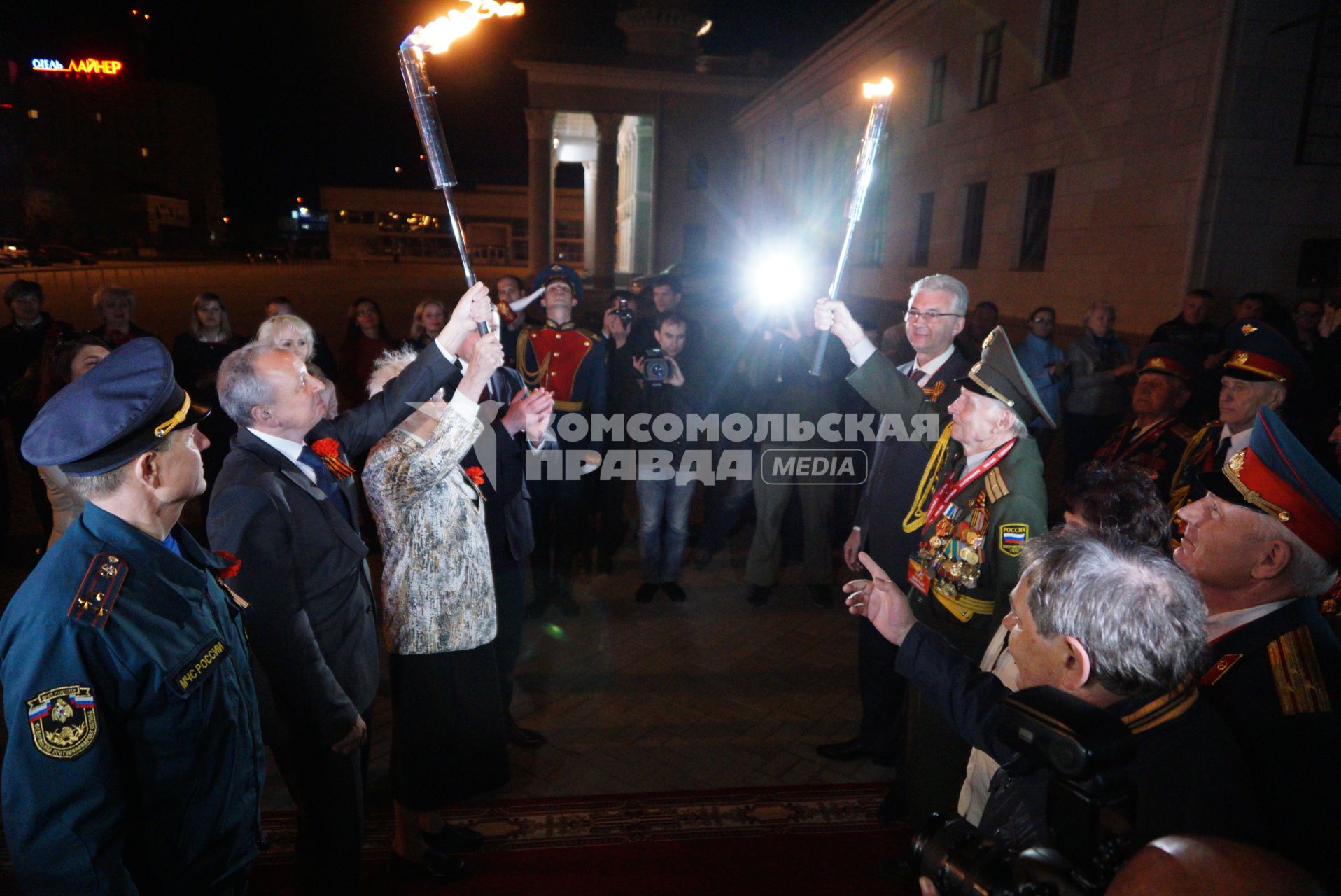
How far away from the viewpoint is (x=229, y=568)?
2061 millimetres

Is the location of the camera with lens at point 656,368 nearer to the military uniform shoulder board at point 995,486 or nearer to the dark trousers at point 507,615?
the dark trousers at point 507,615

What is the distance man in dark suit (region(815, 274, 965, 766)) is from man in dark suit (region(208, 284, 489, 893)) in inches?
92.7

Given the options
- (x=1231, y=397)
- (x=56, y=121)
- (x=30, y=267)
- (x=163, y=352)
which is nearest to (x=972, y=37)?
(x=1231, y=397)

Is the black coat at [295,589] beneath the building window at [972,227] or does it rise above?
beneath

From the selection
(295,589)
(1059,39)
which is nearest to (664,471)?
(295,589)

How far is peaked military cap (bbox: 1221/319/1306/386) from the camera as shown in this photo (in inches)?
149

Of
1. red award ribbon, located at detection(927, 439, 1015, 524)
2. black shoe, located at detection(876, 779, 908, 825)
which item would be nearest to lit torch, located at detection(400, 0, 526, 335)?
red award ribbon, located at detection(927, 439, 1015, 524)

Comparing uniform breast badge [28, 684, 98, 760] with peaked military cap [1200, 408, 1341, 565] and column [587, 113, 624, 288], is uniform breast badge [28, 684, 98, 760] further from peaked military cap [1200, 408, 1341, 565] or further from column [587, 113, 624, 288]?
column [587, 113, 624, 288]

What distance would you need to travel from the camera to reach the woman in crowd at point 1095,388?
270 inches

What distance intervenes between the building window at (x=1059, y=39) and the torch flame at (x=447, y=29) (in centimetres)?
1126

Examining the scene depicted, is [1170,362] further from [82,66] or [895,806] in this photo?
[82,66]

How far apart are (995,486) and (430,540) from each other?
215cm

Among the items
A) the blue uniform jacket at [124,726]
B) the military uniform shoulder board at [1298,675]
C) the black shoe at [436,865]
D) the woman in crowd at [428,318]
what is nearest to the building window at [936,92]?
the woman in crowd at [428,318]

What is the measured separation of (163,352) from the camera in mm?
1841
